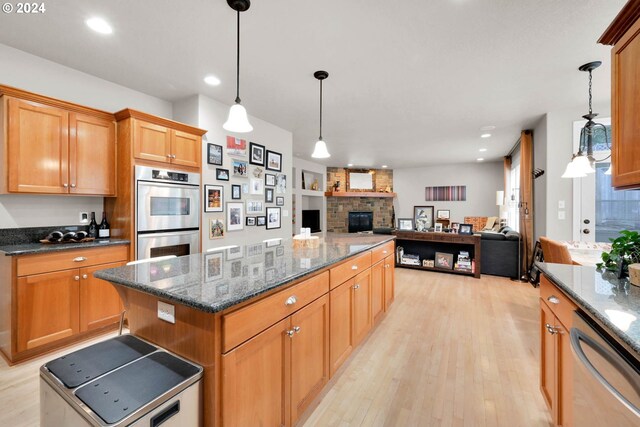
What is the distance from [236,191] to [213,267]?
2317 millimetres

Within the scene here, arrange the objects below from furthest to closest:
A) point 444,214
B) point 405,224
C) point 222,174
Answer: point 444,214 → point 405,224 → point 222,174

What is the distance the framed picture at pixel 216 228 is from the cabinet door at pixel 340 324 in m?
2.08

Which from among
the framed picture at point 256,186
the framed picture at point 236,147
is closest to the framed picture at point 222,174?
the framed picture at point 236,147

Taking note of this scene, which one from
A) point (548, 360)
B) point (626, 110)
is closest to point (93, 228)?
point (548, 360)

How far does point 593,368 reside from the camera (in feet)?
2.98

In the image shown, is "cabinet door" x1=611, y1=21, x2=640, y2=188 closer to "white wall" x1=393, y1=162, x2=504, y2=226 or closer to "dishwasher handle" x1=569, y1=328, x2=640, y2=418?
"dishwasher handle" x1=569, y1=328, x2=640, y2=418

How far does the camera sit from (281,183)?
15.0 ft

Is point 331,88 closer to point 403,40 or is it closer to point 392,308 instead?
point 403,40

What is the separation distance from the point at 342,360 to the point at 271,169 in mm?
3081

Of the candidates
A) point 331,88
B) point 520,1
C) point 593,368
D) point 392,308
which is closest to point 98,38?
point 331,88

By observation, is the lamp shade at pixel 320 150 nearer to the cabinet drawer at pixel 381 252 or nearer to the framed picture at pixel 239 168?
the cabinet drawer at pixel 381 252

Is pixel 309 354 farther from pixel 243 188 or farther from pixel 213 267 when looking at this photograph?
pixel 243 188

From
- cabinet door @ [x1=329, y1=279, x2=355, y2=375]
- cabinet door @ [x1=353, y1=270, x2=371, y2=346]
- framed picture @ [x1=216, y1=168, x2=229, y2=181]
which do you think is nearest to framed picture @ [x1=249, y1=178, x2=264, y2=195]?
framed picture @ [x1=216, y1=168, x2=229, y2=181]

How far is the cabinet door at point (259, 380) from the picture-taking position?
107cm
